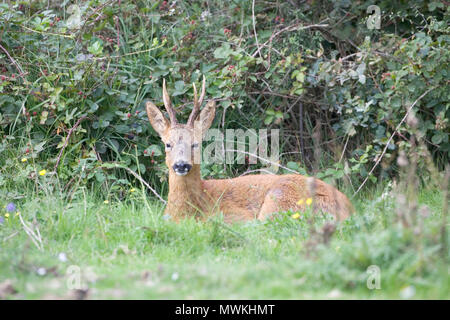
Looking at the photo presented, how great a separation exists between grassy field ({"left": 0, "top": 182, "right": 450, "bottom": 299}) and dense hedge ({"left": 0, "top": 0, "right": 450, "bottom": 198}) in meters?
1.64

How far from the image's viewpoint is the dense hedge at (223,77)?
7434mm

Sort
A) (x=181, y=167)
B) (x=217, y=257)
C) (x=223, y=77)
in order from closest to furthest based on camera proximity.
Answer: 1. (x=217, y=257)
2. (x=181, y=167)
3. (x=223, y=77)

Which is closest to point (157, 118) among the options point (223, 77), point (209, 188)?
point (209, 188)

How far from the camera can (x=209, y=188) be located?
7156 millimetres

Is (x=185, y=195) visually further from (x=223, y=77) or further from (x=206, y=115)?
(x=223, y=77)

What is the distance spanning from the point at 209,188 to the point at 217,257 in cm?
215

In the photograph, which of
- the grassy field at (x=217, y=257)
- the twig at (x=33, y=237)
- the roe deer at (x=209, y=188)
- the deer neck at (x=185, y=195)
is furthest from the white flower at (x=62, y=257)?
the deer neck at (x=185, y=195)

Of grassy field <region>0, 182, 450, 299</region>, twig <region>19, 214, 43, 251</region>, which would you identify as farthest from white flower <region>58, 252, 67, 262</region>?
twig <region>19, 214, 43, 251</region>

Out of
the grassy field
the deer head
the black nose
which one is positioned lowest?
the grassy field

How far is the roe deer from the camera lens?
22.0ft

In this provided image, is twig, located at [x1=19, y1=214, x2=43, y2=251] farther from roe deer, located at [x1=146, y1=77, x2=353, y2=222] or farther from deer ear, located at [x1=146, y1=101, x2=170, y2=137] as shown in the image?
deer ear, located at [x1=146, y1=101, x2=170, y2=137]

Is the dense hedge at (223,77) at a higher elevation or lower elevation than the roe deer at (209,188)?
higher

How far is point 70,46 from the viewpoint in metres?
7.85

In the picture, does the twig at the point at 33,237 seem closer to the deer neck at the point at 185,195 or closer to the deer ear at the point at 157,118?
the deer neck at the point at 185,195
